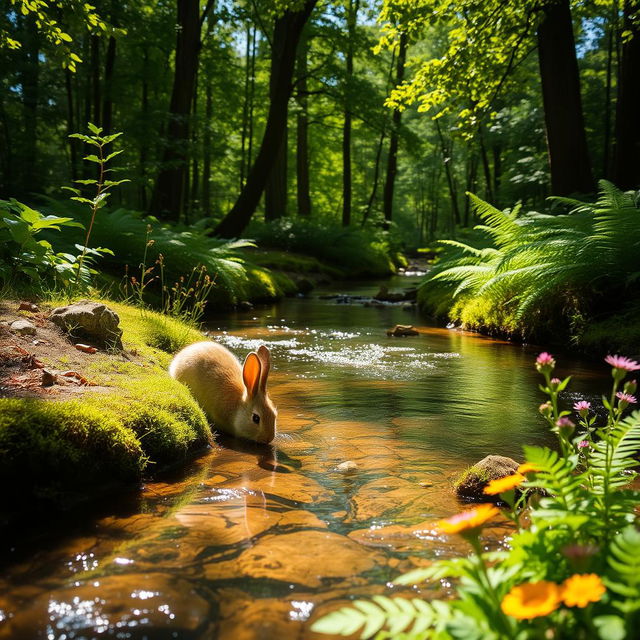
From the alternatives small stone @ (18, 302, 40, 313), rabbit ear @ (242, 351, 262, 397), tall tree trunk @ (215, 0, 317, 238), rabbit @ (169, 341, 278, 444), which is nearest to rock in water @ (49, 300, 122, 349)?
small stone @ (18, 302, 40, 313)

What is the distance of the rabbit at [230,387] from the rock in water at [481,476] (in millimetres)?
1443

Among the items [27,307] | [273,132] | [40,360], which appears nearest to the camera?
[40,360]

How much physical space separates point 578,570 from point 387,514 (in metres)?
1.53

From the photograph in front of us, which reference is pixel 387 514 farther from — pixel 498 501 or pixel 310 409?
pixel 310 409

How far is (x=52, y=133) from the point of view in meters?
27.5

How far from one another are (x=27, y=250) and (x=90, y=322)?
6.24 feet

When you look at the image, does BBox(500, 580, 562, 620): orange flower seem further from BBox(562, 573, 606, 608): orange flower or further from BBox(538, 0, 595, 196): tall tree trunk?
BBox(538, 0, 595, 196): tall tree trunk

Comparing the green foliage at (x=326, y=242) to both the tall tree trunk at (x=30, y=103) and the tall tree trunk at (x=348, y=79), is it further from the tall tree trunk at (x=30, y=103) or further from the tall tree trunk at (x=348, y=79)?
the tall tree trunk at (x=30, y=103)

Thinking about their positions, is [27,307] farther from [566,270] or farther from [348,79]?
[348,79]

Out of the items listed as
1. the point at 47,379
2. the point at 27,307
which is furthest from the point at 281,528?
the point at 27,307

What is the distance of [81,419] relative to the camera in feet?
9.59

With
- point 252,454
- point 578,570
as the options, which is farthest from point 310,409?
point 578,570

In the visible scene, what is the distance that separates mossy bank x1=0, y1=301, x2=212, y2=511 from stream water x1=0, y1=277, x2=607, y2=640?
0.18 meters

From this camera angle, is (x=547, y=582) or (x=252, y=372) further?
(x=252, y=372)
